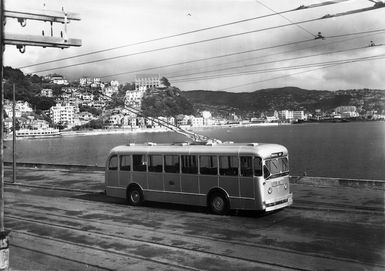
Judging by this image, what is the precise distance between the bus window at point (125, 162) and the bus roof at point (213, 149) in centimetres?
23

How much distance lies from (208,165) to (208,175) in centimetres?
34

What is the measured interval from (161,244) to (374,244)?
517 cm

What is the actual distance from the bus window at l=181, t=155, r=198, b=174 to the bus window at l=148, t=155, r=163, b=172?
105 cm

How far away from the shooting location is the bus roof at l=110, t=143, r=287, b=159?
1428 centimetres

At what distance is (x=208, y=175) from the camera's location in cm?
1504

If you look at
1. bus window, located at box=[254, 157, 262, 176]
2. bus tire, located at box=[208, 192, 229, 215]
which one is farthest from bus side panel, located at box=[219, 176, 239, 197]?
bus window, located at box=[254, 157, 262, 176]

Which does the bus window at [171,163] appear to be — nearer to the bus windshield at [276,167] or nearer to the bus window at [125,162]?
the bus window at [125,162]

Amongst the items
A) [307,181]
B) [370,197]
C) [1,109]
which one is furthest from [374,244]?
[307,181]

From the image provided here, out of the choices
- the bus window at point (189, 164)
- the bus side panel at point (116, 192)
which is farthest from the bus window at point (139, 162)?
the bus window at point (189, 164)

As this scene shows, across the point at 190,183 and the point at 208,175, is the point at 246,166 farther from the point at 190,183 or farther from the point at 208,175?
the point at 190,183

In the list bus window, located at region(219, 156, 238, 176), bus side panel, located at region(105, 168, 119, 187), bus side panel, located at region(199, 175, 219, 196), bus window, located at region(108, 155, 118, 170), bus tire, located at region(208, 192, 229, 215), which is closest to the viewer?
bus window, located at region(219, 156, 238, 176)

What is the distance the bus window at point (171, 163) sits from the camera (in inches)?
A: 629

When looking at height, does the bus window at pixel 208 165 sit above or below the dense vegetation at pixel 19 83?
below

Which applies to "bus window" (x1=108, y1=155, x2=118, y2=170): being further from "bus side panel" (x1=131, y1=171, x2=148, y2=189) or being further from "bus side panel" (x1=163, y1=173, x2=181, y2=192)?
"bus side panel" (x1=163, y1=173, x2=181, y2=192)
